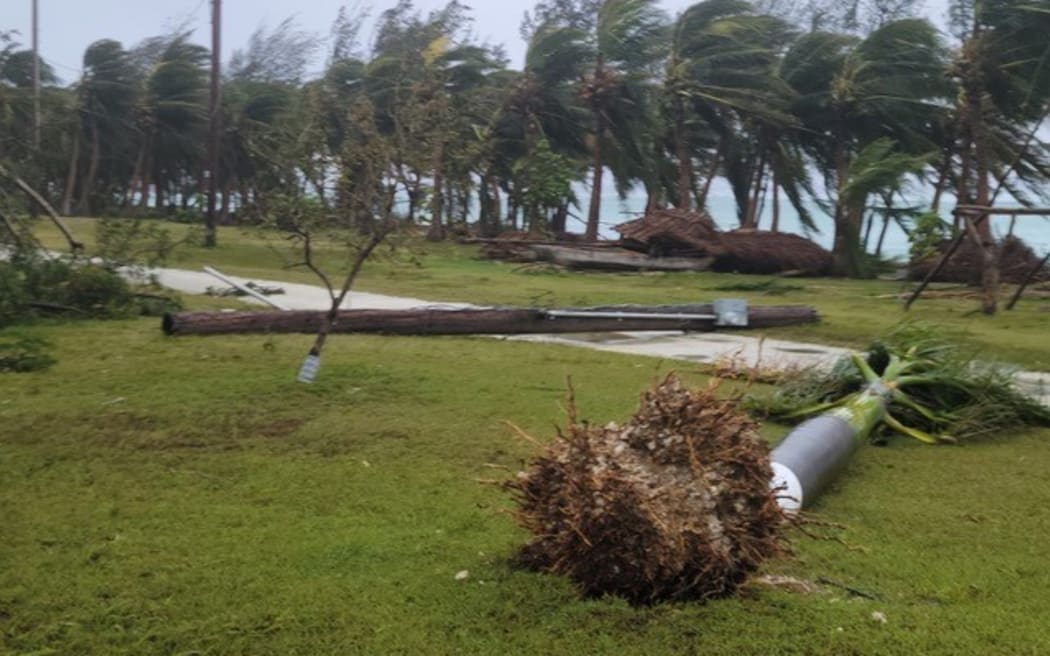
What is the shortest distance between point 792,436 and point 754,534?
194cm

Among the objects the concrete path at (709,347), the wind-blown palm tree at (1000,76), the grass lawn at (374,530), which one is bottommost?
the grass lawn at (374,530)

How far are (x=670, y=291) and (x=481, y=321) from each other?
315 inches

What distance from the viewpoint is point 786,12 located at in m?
33.7

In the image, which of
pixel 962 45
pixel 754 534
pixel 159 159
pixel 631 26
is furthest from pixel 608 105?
pixel 754 534

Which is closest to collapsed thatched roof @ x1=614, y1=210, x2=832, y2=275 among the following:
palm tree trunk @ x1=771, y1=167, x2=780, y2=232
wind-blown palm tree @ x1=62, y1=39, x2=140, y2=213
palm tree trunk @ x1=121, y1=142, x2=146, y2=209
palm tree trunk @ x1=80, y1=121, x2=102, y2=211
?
palm tree trunk @ x1=771, y1=167, x2=780, y2=232

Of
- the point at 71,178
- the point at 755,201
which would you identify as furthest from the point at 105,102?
the point at 755,201

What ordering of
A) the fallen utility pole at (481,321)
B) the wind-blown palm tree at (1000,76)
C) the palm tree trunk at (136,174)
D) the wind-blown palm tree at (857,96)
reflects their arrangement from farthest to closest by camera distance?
1. the palm tree trunk at (136,174)
2. the wind-blown palm tree at (857,96)
3. the wind-blown palm tree at (1000,76)
4. the fallen utility pole at (481,321)

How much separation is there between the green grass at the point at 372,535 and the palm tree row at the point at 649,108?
6.46 meters

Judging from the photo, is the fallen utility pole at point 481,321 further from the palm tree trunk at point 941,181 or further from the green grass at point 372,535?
the palm tree trunk at point 941,181

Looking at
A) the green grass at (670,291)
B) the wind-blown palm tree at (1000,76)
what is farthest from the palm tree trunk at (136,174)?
the wind-blown palm tree at (1000,76)

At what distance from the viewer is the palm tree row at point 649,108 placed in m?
20.8

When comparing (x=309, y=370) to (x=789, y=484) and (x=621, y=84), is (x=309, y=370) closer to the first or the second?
(x=789, y=484)

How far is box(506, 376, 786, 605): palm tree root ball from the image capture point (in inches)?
147

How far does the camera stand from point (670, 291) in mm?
19297
